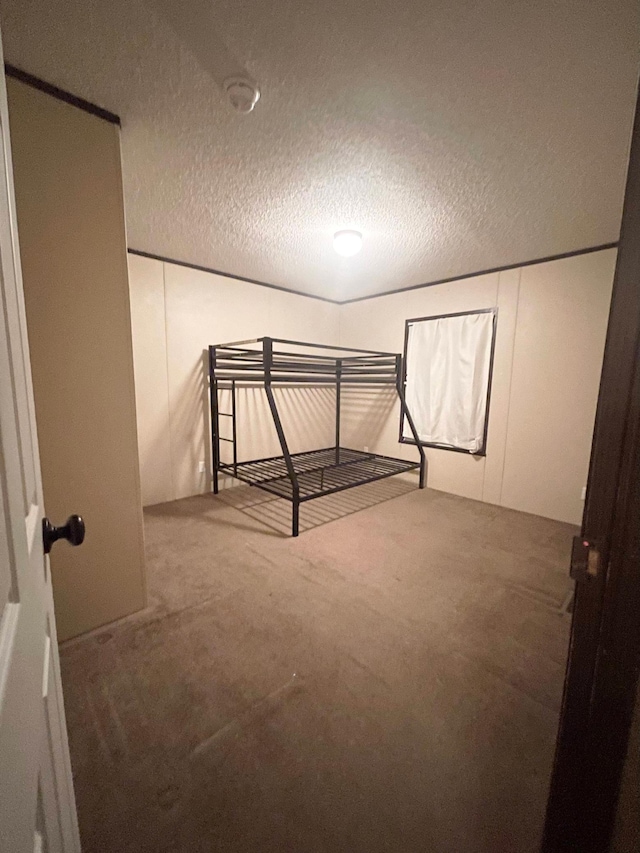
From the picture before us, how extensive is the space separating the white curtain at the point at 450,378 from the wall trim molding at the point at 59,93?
306 cm

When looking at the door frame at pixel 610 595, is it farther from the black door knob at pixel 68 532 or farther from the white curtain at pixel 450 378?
the white curtain at pixel 450 378

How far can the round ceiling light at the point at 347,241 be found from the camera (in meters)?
2.42

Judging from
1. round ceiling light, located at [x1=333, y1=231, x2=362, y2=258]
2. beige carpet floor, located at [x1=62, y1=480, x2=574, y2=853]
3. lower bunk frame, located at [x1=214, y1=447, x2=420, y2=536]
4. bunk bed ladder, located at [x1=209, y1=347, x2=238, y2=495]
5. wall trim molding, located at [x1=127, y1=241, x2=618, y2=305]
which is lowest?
beige carpet floor, located at [x1=62, y1=480, x2=574, y2=853]

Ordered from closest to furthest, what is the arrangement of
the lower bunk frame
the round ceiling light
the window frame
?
the round ceiling light < the window frame < the lower bunk frame

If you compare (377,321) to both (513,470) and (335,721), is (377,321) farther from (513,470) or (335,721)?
(335,721)

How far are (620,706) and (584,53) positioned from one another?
74.3 inches

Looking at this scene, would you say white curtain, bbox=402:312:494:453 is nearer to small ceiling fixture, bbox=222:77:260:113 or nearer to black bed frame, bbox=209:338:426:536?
black bed frame, bbox=209:338:426:536

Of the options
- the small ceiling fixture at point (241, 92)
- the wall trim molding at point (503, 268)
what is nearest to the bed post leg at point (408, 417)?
the wall trim molding at point (503, 268)

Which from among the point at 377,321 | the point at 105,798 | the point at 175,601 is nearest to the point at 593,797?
the point at 105,798

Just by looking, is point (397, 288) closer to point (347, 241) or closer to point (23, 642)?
point (347, 241)

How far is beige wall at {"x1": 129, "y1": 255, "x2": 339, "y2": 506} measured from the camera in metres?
3.01

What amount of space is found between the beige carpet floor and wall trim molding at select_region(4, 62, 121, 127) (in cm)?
231

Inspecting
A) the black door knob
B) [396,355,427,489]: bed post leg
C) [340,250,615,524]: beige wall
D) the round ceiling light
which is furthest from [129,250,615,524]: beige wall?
the black door knob

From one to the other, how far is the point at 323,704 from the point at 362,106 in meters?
2.39
